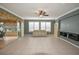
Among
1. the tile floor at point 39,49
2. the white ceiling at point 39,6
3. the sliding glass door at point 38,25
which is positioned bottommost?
the tile floor at point 39,49

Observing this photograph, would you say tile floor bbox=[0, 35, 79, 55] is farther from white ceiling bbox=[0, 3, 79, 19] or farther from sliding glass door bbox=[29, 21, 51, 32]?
sliding glass door bbox=[29, 21, 51, 32]

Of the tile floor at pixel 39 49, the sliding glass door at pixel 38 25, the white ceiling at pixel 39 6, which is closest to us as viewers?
the tile floor at pixel 39 49

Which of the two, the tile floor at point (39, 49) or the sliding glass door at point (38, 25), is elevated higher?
the sliding glass door at point (38, 25)

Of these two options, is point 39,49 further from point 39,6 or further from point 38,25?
point 38,25

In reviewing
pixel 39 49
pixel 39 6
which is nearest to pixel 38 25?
pixel 39 6

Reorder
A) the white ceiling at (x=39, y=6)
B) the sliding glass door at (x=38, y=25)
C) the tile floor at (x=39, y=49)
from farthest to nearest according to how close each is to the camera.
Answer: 1. the sliding glass door at (x=38, y=25)
2. the white ceiling at (x=39, y=6)
3. the tile floor at (x=39, y=49)

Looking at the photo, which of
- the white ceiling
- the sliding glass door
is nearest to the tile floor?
the white ceiling

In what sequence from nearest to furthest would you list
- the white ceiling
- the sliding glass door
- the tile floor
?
the tile floor
the white ceiling
the sliding glass door

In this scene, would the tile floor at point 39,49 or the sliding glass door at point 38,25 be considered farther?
the sliding glass door at point 38,25

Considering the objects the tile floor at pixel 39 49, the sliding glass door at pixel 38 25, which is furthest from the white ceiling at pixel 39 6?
the sliding glass door at pixel 38 25

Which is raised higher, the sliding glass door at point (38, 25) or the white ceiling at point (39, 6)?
the white ceiling at point (39, 6)

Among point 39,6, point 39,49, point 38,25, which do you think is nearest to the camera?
point 39,49

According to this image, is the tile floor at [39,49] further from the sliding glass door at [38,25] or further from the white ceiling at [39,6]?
the sliding glass door at [38,25]

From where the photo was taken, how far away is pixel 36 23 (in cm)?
2050
